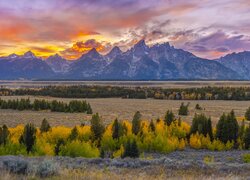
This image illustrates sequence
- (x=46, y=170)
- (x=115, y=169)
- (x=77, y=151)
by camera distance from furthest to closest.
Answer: (x=77, y=151) → (x=115, y=169) → (x=46, y=170)

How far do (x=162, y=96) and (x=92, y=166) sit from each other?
90954mm

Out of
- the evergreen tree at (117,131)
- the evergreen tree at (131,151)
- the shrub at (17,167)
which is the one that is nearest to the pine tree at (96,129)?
the evergreen tree at (117,131)

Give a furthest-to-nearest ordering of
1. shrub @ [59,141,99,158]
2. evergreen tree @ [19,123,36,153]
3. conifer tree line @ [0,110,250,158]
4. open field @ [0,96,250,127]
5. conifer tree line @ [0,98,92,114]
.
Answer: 1. conifer tree line @ [0,98,92,114]
2. open field @ [0,96,250,127]
3. conifer tree line @ [0,110,250,158]
4. evergreen tree @ [19,123,36,153]
5. shrub @ [59,141,99,158]

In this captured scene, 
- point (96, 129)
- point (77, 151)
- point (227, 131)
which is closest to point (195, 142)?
point (227, 131)

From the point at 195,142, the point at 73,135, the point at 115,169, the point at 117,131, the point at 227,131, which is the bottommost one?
the point at 195,142

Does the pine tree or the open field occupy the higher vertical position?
the pine tree

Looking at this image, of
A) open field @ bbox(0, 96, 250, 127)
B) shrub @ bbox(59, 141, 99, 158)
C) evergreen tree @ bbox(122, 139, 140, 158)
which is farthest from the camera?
open field @ bbox(0, 96, 250, 127)

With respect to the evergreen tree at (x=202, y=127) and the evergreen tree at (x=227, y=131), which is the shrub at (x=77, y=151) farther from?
the evergreen tree at (x=227, y=131)

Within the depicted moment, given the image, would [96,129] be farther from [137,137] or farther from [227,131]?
[227,131]

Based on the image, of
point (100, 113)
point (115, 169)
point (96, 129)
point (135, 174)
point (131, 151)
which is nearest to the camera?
point (135, 174)

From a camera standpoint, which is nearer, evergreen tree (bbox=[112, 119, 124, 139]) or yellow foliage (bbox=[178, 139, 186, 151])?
yellow foliage (bbox=[178, 139, 186, 151])

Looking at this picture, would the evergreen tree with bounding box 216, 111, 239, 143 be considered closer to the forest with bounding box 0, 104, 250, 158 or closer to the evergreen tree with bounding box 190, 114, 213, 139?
the forest with bounding box 0, 104, 250, 158

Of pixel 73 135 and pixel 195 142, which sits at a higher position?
pixel 73 135

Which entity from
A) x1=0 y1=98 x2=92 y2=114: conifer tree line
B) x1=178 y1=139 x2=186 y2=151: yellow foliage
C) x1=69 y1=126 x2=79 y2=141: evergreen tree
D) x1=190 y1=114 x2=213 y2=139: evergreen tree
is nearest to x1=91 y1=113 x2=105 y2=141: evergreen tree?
x1=69 y1=126 x2=79 y2=141: evergreen tree
